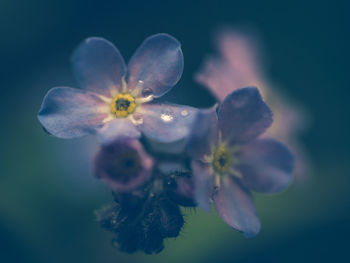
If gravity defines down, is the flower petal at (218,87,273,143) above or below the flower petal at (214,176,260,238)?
above

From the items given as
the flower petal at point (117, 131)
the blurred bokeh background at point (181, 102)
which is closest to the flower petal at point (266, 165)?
the flower petal at point (117, 131)

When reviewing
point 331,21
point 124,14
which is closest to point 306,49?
point 331,21

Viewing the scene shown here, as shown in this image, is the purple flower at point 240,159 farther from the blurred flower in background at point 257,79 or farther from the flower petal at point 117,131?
the blurred flower in background at point 257,79

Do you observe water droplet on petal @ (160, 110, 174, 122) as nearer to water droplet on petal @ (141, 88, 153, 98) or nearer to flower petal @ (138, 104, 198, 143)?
flower petal @ (138, 104, 198, 143)

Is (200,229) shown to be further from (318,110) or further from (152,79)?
(318,110)

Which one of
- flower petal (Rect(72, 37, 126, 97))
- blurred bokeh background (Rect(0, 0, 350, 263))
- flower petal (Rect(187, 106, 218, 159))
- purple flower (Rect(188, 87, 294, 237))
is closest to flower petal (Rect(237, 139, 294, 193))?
purple flower (Rect(188, 87, 294, 237))
